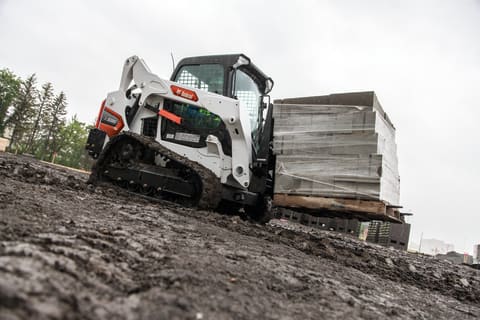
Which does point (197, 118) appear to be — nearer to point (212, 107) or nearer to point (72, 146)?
point (212, 107)

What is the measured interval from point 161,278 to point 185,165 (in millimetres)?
3709

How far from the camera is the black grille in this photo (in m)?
6.19

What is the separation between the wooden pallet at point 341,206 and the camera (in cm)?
430

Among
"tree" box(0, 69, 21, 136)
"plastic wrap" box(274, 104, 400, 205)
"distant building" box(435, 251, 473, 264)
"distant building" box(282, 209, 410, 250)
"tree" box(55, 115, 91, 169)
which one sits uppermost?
"tree" box(0, 69, 21, 136)

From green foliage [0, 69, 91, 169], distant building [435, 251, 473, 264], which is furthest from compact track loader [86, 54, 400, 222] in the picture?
green foliage [0, 69, 91, 169]

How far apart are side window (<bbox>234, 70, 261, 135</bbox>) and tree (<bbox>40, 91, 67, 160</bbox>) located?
40195 millimetres

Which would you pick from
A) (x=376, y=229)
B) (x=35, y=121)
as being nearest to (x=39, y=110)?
(x=35, y=121)

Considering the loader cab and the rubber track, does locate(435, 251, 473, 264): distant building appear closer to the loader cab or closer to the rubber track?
the loader cab

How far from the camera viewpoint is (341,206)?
14.6ft

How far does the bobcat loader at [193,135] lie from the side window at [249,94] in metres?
0.02

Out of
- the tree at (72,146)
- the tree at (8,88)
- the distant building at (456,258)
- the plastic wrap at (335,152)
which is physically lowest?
the distant building at (456,258)

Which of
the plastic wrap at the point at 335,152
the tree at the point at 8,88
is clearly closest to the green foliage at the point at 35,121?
the tree at the point at 8,88

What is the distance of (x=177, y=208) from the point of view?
5.31m

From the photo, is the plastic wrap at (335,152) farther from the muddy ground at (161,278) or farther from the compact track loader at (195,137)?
the muddy ground at (161,278)
